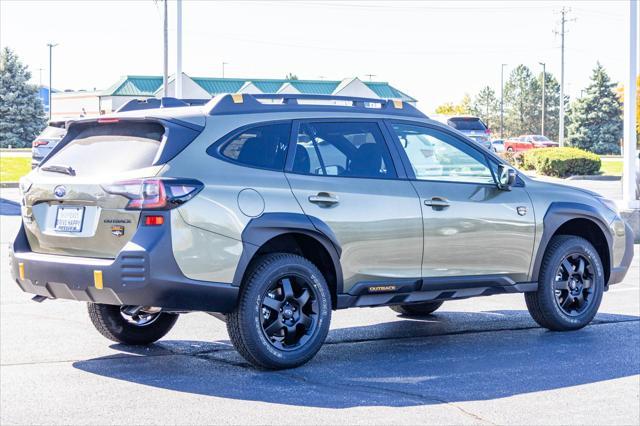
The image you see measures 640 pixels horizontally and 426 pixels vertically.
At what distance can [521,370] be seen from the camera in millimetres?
7242

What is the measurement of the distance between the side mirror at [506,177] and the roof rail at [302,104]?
2.57ft

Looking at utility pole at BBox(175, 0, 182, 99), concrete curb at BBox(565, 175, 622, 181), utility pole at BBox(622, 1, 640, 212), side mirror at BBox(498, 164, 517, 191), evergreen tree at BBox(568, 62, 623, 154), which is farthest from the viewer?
evergreen tree at BBox(568, 62, 623, 154)

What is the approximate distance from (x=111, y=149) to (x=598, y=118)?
89.4 metres

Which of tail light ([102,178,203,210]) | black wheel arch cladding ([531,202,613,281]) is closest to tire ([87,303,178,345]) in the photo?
tail light ([102,178,203,210])

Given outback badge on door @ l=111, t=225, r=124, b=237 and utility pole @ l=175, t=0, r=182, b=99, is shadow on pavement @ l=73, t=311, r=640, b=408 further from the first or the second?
utility pole @ l=175, t=0, r=182, b=99

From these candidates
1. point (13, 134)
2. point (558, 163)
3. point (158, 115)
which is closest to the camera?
point (158, 115)

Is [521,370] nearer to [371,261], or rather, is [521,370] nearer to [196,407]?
[371,261]

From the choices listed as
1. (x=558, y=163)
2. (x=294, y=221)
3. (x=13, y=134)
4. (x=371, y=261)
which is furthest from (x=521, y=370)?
(x=13, y=134)

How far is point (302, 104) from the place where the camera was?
7746 millimetres

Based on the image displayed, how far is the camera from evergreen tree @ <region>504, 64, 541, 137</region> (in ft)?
467

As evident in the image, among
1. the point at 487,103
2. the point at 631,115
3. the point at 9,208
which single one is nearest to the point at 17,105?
the point at 9,208

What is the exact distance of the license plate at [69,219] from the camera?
6.89 m

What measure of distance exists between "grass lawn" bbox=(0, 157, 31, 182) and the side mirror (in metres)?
30.6

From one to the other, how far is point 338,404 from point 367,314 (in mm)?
3549
